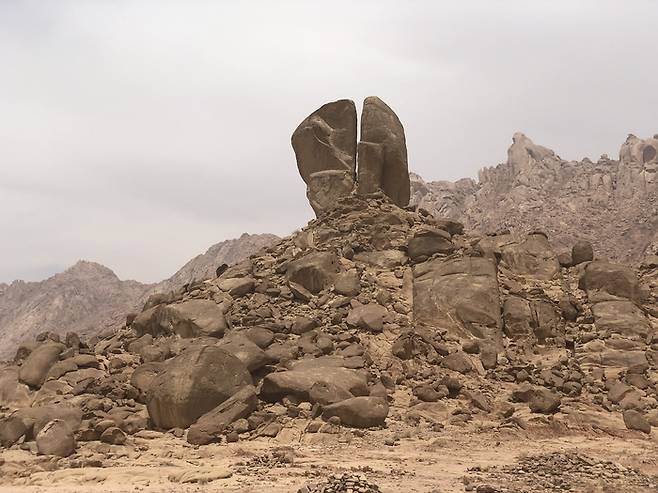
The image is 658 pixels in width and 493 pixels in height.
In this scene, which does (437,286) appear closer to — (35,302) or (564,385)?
(564,385)

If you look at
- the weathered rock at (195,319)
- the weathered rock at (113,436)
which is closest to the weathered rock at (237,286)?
the weathered rock at (195,319)

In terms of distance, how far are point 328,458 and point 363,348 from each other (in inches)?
216

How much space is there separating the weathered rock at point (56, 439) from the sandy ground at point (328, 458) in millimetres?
227

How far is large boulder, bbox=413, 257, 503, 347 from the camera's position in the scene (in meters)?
15.5

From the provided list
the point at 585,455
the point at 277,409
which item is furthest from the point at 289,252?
the point at 585,455

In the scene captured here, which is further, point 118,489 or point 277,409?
point 277,409

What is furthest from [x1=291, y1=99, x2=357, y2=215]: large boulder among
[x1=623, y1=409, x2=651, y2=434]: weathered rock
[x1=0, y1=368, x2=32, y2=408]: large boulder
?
[x1=623, y1=409, x2=651, y2=434]: weathered rock

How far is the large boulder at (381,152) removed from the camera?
845 inches

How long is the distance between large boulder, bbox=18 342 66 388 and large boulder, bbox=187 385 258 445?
18.3ft

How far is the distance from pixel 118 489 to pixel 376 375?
7.13 metres

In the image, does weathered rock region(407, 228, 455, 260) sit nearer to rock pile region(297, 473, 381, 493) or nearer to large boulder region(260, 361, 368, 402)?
large boulder region(260, 361, 368, 402)

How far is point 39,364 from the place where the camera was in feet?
46.2

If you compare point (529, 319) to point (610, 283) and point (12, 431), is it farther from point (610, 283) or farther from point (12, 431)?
point (12, 431)

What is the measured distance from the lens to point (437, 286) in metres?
16.5
